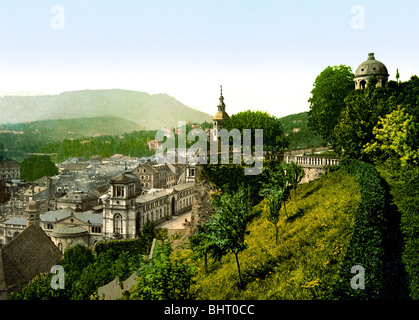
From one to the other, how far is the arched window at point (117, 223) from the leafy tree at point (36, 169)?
74069 millimetres

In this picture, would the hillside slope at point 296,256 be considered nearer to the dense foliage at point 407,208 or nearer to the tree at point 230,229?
the tree at point 230,229

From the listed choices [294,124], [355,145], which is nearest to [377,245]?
[355,145]

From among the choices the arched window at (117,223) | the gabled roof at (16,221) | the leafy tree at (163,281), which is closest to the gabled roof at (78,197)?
the gabled roof at (16,221)

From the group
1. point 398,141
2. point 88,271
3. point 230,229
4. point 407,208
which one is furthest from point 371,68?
point 88,271

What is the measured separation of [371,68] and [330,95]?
16.7ft

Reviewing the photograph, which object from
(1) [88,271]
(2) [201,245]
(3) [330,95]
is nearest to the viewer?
(2) [201,245]

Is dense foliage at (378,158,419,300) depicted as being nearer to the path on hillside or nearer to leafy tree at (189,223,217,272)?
leafy tree at (189,223,217,272)

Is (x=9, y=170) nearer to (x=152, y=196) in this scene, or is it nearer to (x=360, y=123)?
(x=152, y=196)

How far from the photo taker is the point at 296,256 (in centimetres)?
1723

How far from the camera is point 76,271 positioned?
145 ft

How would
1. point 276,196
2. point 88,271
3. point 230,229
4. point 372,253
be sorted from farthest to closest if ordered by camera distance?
1. point 88,271
2. point 276,196
3. point 230,229
4. point 372,253

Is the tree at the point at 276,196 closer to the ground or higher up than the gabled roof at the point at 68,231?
higher up

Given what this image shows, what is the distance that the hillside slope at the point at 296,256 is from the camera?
14.0 m

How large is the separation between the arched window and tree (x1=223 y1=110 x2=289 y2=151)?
2466 centimetres
